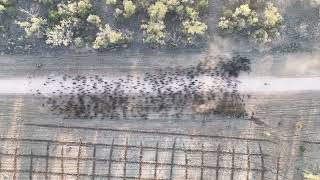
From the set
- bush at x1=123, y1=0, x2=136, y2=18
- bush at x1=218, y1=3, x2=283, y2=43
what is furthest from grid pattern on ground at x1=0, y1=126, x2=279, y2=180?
bush at x1=123, y1=0, x2=136, y2=18

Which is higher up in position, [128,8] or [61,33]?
[128,8]

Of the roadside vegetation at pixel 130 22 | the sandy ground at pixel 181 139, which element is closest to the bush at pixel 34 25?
the roadside vegetation at pixel 130 22

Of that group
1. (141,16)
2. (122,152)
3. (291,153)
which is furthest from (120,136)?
(291,153)

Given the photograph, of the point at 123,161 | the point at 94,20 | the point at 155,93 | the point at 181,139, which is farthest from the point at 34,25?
the point at 181,139

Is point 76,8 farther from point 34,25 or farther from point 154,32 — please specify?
point 154,32

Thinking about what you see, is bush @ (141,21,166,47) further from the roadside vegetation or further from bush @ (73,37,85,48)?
bush @ (73,37,85,48)

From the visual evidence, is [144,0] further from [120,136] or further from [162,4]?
[120,136]

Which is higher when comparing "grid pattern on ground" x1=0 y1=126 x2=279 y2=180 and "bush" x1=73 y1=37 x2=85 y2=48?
"bush" x1=73 y1=37 x2=85 y2=48

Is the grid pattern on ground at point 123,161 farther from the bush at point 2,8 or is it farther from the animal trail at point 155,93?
the bush at point 2,8
